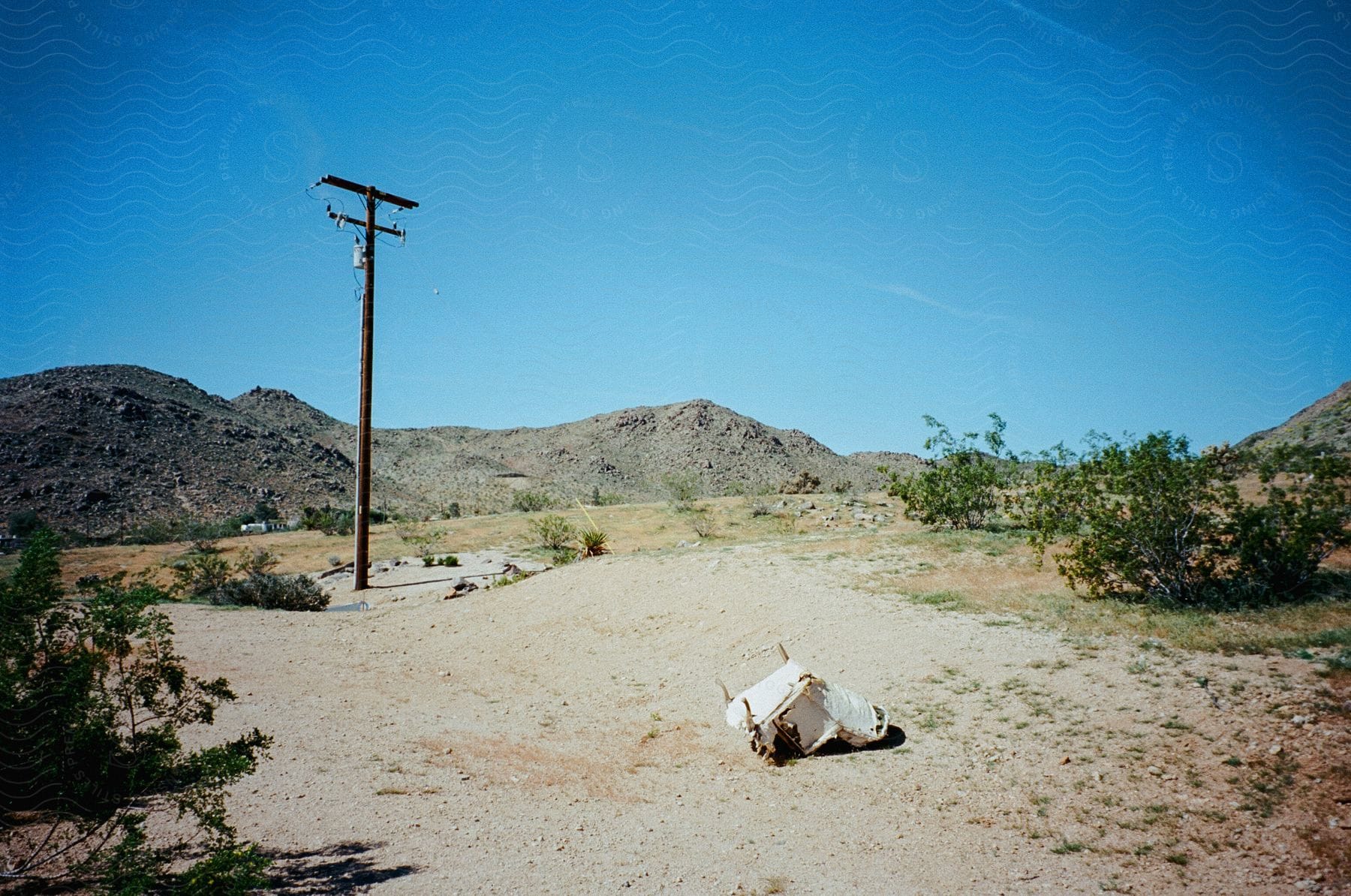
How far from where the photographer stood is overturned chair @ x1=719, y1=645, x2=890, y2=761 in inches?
314

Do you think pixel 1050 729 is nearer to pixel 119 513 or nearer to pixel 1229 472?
pixel 1229 472

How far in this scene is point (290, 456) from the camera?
184 ft

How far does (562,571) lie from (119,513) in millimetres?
34883

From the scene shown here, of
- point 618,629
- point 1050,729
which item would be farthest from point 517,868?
point 618,629

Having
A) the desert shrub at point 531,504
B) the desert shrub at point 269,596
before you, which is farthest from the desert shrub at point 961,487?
the desert shrub at point 531,504

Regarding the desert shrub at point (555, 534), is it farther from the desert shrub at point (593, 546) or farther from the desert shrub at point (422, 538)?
the desert shrub at point (422, 538)

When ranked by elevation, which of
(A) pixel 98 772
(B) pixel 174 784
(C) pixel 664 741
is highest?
(A) pixel 98 772

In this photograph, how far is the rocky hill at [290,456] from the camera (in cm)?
4072

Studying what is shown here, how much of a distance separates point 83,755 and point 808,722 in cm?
655

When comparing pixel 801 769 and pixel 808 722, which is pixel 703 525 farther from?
pixel 801 769

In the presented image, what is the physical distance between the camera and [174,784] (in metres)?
5.95

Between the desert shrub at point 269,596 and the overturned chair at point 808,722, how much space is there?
12.3 metres

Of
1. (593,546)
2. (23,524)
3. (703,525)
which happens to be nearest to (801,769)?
(593,546)

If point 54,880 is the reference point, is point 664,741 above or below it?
below
